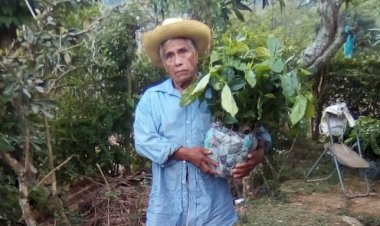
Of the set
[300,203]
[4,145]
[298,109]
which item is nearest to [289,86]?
[298,109]

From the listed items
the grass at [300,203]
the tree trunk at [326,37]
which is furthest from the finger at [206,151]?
the tree trunk at [326,37]

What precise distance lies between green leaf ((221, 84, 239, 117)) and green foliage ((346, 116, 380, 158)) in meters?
5.32

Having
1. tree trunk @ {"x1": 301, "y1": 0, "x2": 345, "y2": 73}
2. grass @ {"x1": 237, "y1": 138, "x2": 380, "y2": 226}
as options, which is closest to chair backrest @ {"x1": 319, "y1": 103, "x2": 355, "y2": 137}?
tree trunk @ {"x1": 301, "y1": 0, "x2": 345, "y2": 73}

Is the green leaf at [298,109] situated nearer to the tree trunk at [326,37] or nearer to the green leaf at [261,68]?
the green leaf at [261,68]

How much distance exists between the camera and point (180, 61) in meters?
2.60

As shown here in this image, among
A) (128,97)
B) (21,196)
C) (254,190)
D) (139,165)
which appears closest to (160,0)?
(128,97)

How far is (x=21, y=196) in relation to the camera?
3285mm

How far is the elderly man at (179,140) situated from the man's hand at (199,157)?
3 centimetres

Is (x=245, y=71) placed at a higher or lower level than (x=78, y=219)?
higher

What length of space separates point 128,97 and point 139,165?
78cm

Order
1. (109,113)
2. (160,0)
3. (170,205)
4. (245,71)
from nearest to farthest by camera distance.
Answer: (245,71)
(170,205)
(160,0)
(109,113)

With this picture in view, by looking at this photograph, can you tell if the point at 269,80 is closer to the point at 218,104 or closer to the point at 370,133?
the point at 218,104

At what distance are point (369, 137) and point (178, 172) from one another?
17.3ft

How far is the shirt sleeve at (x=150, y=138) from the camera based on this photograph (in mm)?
2551
